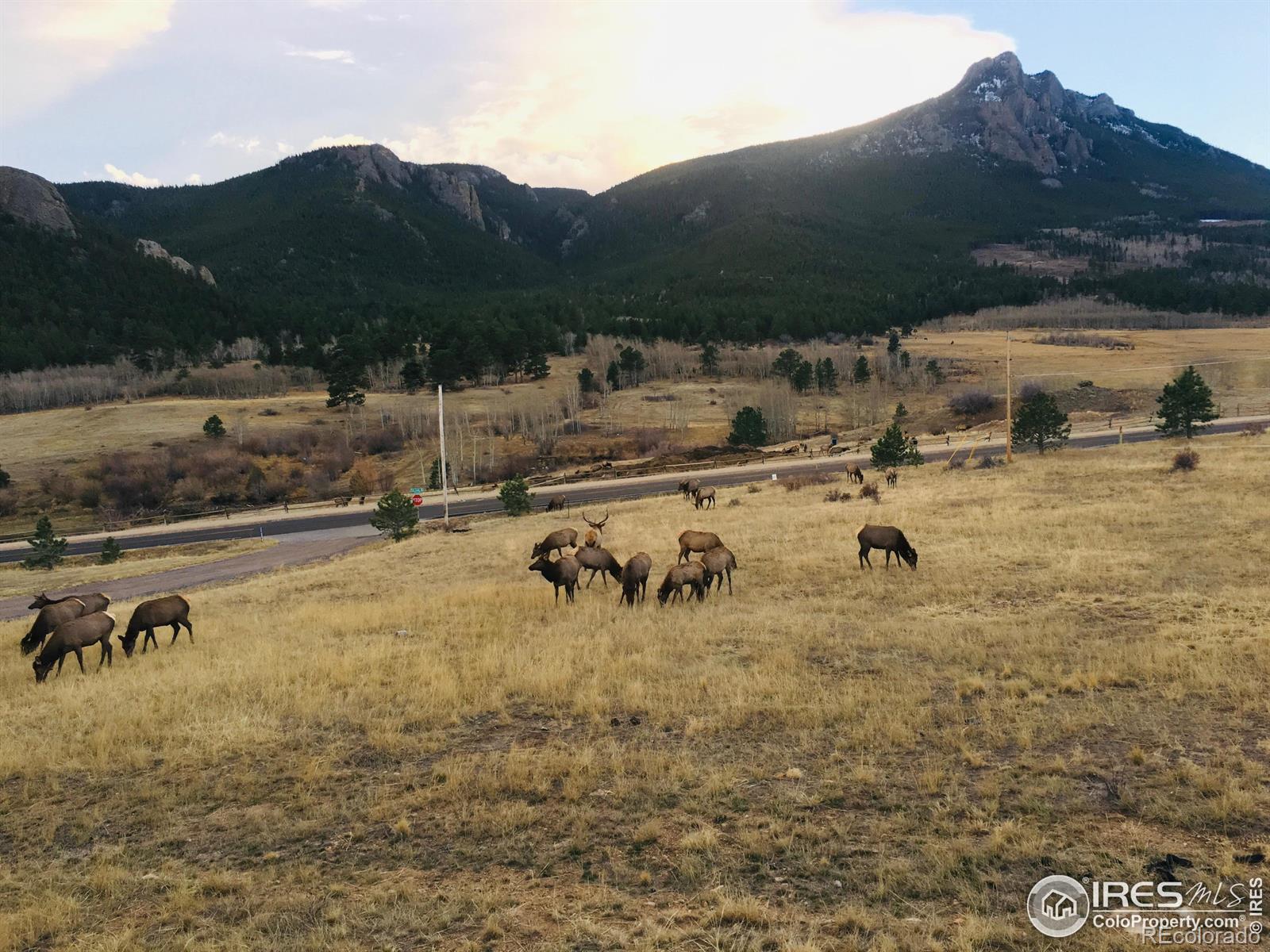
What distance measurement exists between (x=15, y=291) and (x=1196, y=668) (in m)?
205

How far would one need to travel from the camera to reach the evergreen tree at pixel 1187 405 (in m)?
48.2

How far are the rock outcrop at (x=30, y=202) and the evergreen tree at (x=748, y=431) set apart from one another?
179519 mm

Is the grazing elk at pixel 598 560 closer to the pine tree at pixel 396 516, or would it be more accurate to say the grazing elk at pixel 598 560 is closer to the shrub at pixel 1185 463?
the pine tree at pixel 396 516

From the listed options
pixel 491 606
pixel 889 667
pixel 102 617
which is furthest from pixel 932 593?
pixel 102 617

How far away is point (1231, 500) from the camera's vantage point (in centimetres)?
2612

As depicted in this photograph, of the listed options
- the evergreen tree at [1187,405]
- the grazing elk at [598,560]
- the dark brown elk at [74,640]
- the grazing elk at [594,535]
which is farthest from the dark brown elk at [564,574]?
the evergreen tree at [1187,405]

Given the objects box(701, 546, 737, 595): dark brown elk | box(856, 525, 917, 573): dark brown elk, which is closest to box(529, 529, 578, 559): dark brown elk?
box(701, 546, 737, 595): dark brown elk

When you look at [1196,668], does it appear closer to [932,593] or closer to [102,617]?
[932,593]

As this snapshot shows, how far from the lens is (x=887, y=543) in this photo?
20922 millimetres

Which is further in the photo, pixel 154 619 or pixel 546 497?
pixel 546 497

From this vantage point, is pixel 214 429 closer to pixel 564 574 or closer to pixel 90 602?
pixel 90 602

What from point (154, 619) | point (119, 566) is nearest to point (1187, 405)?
point (154, 619)

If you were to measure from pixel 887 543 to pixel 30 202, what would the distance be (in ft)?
751

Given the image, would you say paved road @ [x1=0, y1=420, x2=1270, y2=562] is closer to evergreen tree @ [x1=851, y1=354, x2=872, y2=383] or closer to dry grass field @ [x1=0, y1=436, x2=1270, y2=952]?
dry grass field @ [x1=0, y1=436, x2=1270, y2=952]
